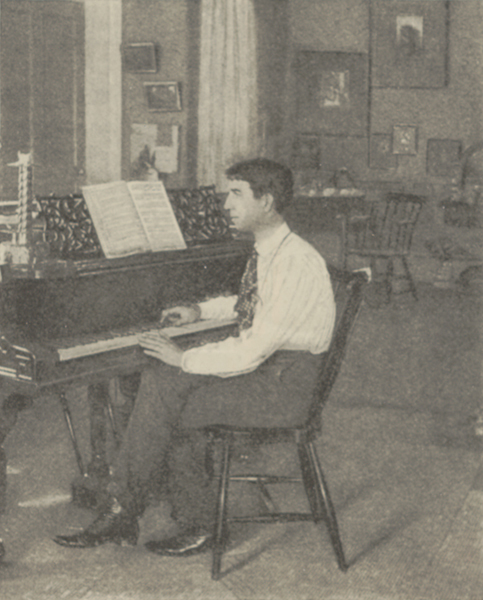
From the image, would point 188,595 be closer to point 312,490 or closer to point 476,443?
point 312,490

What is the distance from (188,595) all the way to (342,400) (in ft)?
6.80

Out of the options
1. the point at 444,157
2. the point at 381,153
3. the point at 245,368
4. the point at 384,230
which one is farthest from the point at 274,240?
the point at 381,153

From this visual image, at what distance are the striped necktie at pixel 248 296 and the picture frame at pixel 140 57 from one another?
15.9 ft

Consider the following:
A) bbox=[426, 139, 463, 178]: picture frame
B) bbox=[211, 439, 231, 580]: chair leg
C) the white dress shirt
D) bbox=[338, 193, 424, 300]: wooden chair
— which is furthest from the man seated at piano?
bbox=[426, 139, 463, 178]: picture frame

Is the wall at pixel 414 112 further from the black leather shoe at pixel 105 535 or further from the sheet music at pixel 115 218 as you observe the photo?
the black leather shoe at pixel 105 535

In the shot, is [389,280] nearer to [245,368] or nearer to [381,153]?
[381,153]

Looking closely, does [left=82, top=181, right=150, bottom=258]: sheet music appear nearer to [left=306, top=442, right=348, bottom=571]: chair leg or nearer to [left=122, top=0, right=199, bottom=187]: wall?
[left=306, top=442, right=348, bottom=571]: chair leg

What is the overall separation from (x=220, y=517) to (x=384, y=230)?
5722 mm

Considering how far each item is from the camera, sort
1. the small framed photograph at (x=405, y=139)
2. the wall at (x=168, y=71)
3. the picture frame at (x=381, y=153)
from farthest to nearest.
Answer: the picture frame at (x=381, y=153) < the small framed photograph at (x=405, y=139) < the wall at (x=168, y=71)

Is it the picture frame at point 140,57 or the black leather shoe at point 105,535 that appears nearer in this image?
the black leather shoe at point 105,535

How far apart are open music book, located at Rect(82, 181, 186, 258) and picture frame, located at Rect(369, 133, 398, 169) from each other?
19.6 ft

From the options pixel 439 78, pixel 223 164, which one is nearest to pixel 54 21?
pixel 223 164

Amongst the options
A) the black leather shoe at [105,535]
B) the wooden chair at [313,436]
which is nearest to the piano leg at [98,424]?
the black leather shoe at [105,535]

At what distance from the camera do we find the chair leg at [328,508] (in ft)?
7.68
